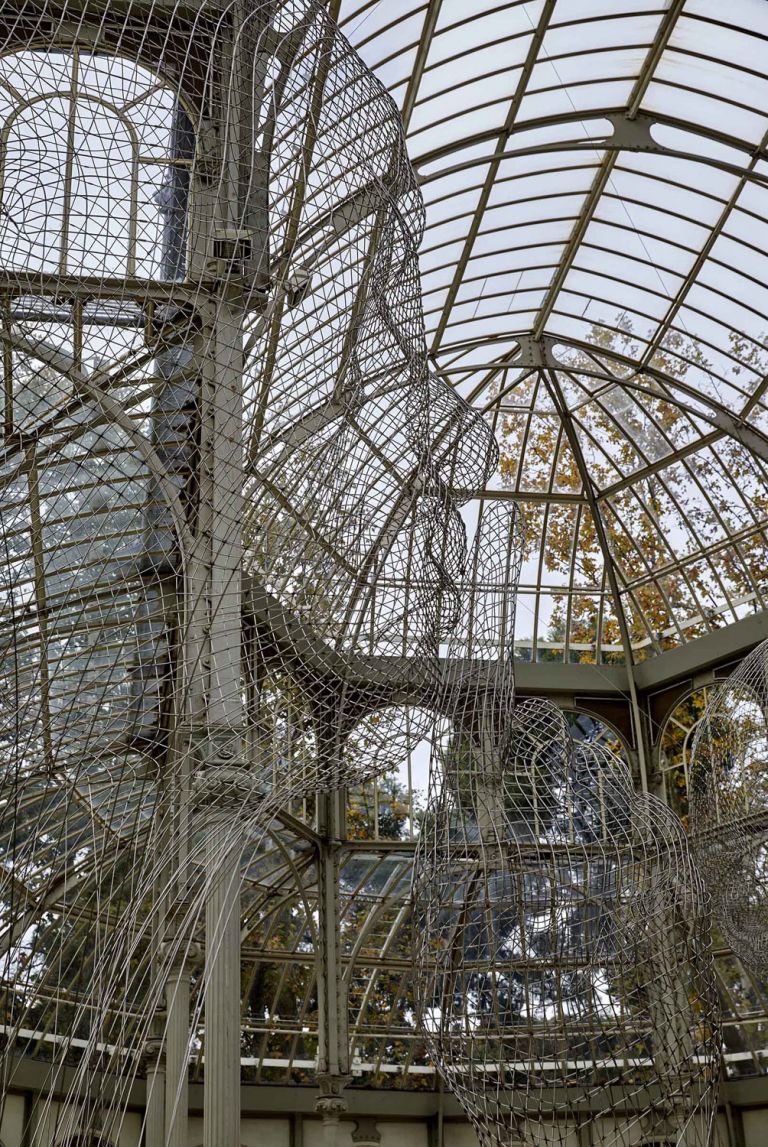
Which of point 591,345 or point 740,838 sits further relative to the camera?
point 591,345

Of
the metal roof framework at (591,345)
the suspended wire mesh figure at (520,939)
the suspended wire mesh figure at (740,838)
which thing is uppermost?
the metal roof framework at (591,345)

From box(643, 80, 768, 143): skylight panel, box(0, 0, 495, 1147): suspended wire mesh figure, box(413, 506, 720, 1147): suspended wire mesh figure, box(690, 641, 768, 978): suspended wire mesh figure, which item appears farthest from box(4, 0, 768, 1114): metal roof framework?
box(0, 0, 495, 1147): suspended wire mesh figure

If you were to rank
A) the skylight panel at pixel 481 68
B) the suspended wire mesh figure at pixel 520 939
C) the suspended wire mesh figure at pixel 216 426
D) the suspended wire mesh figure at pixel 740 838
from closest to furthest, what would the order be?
the suspended wire mesh figure at pixel 216 426
the suspended wire mesh figure at pixel 520 939
the suspended wire mesh figure at pixel 740 838
the skylight panel at pixel 481 68

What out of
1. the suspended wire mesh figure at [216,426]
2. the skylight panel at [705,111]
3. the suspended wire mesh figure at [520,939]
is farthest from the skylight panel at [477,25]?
the suspended wire mesh figure at [216,426]

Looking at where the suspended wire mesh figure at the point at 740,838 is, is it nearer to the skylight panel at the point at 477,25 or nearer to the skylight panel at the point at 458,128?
the skylight panel at the point at 458,128

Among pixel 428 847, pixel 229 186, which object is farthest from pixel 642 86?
pixel 229 186

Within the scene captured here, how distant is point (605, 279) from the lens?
66.0ft

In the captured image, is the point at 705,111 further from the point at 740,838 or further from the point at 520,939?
the point at 520,939

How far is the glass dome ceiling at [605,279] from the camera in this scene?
15453mm

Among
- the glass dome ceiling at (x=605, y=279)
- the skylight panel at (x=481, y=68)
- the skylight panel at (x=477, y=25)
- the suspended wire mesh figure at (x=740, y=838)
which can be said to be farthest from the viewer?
the glass dome ceiling at (x=605, y=279)

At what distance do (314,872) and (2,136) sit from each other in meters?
18.3

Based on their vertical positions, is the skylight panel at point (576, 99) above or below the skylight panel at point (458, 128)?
above

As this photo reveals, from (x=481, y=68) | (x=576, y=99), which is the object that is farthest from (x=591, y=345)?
(x=481, y=68)

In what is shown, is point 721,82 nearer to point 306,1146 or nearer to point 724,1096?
point 724,1096
